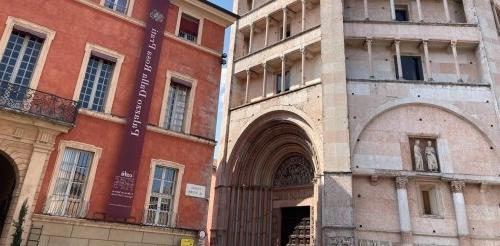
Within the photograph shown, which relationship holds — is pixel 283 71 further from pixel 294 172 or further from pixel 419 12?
pixel 419 12

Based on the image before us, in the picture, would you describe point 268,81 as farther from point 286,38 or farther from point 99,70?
point 99,70

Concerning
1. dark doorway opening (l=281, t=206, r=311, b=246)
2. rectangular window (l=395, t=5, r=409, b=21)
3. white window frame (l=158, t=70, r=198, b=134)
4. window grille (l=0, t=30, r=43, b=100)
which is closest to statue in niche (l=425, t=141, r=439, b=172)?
dark doorway opening (l=281, t=206, r=311, b=246)

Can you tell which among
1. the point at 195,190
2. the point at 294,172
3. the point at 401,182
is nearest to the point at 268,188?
the point at 294,172

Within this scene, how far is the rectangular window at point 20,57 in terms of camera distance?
10.9 metres

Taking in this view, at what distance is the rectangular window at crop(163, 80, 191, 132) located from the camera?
1364 cm

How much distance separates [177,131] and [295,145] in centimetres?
792

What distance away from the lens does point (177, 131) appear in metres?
13.4

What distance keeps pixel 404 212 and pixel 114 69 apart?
12.4 metres

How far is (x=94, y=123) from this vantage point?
11773mm

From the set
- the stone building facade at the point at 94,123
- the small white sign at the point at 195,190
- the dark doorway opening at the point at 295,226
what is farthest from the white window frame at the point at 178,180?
the dark doorway opening at the point at 295,226

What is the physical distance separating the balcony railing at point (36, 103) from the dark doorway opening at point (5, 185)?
187 cm

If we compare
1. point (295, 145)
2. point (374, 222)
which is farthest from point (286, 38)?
point (374, 222)

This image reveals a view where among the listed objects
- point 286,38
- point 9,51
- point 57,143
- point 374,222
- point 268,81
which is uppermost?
point 286,38

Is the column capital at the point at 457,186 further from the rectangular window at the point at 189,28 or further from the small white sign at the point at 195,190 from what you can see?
the rectangular window at the point at 189,28
